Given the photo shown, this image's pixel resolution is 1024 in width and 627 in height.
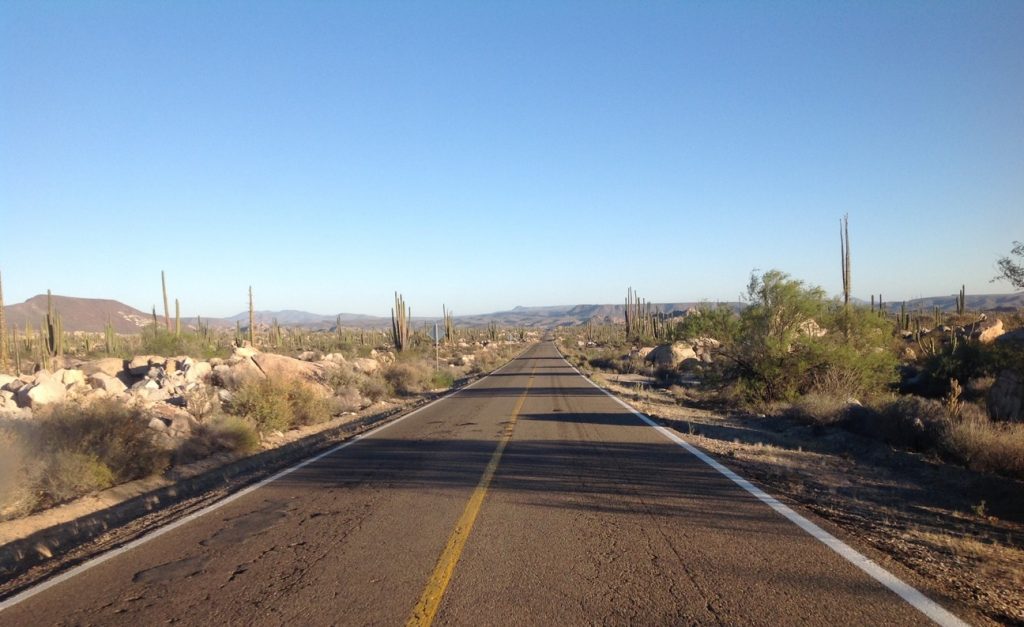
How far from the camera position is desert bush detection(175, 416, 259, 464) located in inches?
555

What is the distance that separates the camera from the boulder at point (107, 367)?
26.6 m

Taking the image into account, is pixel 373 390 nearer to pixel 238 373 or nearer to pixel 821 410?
pixel 238 373

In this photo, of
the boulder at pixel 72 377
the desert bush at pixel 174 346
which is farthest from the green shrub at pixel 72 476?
the desert bush at pixel 174 346

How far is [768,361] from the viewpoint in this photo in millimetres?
21625

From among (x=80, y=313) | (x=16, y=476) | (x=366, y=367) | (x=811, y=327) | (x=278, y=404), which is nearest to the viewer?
(x=16, y=476)

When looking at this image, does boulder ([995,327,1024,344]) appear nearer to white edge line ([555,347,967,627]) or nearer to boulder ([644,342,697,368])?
white edge line ([555,347,967,627])

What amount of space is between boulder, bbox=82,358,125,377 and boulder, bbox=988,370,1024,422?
29946 mm

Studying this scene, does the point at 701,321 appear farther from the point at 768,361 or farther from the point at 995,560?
the point at 995,560

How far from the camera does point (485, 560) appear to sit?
596cm

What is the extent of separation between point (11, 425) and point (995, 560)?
14502 mm

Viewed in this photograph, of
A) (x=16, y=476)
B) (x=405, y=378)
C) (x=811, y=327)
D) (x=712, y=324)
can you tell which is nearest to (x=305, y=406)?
(x=16, y=476)

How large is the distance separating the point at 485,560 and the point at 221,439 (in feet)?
34.8

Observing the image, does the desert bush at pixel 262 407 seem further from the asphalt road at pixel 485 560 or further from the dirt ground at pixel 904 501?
the dirt ground at pixel 904 501

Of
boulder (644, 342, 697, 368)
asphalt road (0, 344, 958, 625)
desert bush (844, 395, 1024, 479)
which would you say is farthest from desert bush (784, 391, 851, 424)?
boulder (644, 342, 697, 368)
